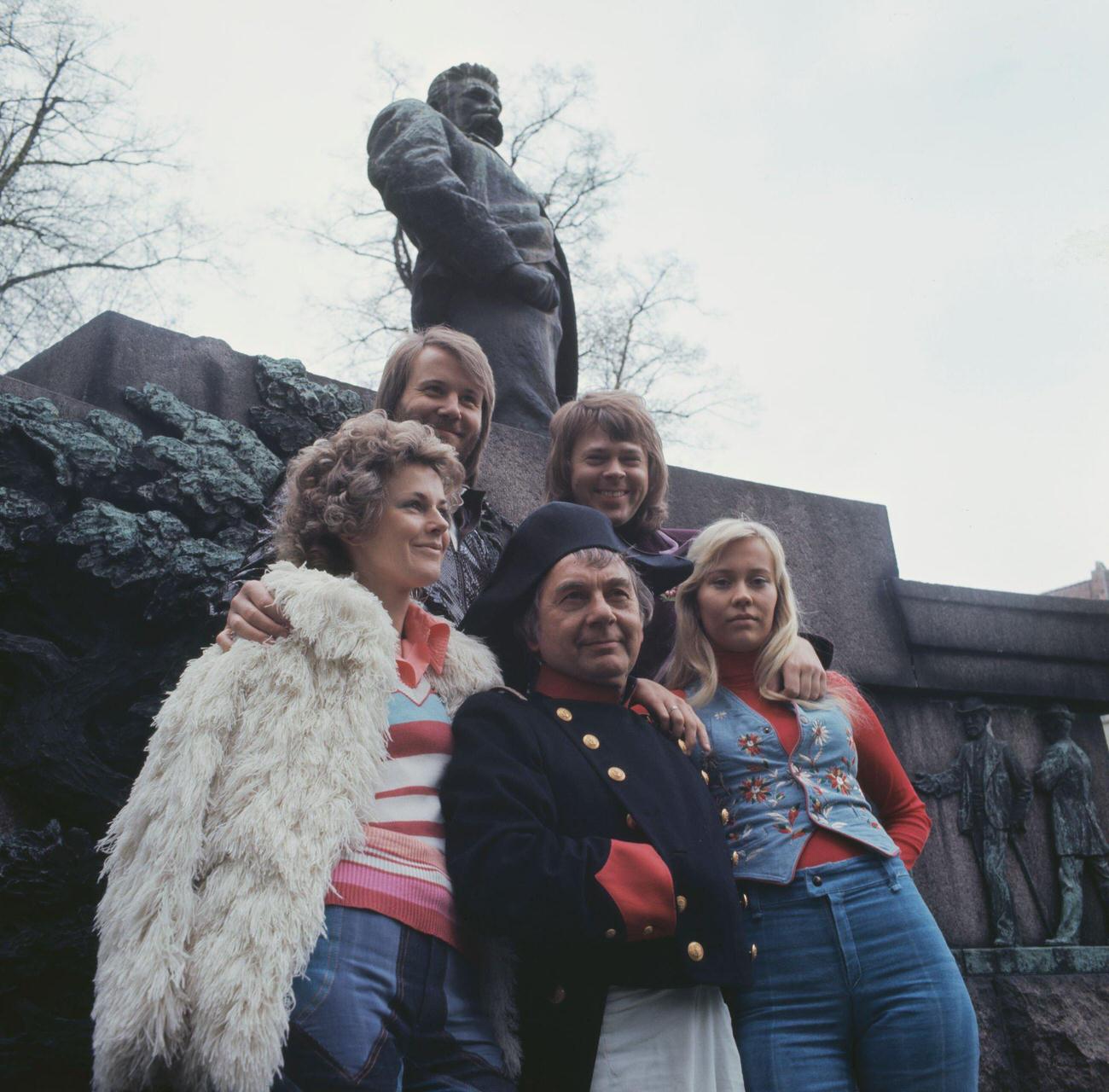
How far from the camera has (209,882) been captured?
1500mm

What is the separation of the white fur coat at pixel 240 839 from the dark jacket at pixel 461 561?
0.51m

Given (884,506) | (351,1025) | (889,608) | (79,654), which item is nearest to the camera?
(351,1025)

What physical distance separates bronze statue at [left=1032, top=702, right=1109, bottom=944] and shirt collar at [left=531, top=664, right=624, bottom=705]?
3.25 metres

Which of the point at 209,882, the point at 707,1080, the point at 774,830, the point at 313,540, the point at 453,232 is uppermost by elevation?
the point at 453,232

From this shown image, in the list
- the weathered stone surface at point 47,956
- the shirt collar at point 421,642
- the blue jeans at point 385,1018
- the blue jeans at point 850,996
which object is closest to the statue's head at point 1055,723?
the blue jeans at point 850,996

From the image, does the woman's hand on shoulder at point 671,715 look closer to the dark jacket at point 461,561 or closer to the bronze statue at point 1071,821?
the dark jacket at point 461,561

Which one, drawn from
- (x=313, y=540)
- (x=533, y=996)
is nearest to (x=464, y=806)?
(x=533, y=996)

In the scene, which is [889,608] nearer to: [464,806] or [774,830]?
[774,830]

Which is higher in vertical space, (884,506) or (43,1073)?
(884,506)

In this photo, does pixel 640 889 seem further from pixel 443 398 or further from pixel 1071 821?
pixel 1071 821

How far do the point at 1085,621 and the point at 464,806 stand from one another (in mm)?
4425

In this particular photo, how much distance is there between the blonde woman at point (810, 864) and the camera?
1781 mm

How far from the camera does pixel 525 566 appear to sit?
6.79 ft

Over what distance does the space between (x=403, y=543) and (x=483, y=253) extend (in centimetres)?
314
